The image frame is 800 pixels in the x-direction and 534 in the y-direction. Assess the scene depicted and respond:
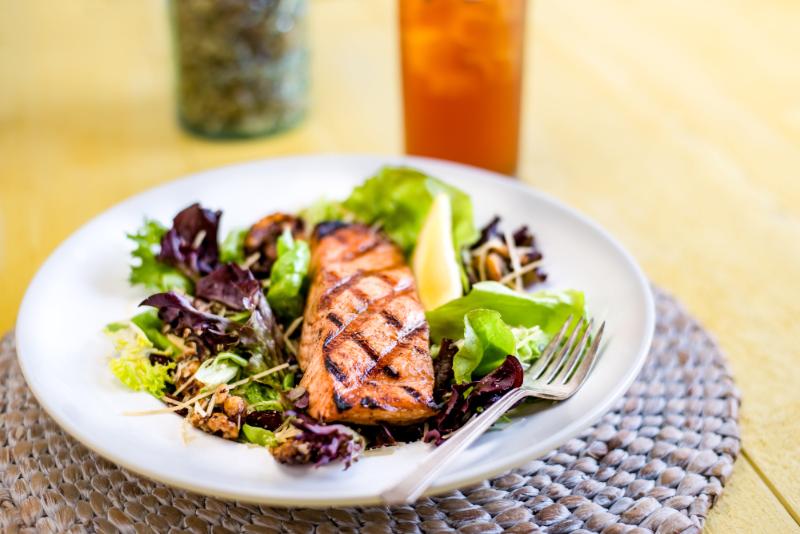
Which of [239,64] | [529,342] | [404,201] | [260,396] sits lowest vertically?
[260,396]

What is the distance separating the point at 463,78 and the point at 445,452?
1905mm

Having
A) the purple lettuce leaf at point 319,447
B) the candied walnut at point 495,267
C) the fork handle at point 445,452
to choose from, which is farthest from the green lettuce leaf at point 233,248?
the fork handle at point 445,452

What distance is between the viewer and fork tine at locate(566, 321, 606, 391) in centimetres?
203

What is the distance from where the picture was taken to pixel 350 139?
398cm

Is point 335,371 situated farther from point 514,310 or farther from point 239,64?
point 239,64

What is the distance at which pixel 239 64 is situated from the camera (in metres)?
3.61

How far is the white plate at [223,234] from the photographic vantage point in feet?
5.72

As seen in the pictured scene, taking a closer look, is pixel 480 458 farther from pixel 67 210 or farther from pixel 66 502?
pixel 67 210

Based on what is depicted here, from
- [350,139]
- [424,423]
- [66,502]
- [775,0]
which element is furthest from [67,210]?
[775,0]

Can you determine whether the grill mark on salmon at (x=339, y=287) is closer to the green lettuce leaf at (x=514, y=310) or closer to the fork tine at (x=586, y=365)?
the green lettuce leaf at (x=514, y=310)

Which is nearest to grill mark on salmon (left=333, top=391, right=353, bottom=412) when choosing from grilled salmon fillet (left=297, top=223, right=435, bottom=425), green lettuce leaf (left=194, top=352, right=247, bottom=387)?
grilled salmon fillet (left=297, top=223, right=435, bottom=425)

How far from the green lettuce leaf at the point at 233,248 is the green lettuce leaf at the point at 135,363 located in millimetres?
431

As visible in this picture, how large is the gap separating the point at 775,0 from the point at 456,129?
296 cm

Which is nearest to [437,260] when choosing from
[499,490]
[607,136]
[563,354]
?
[563,354]
